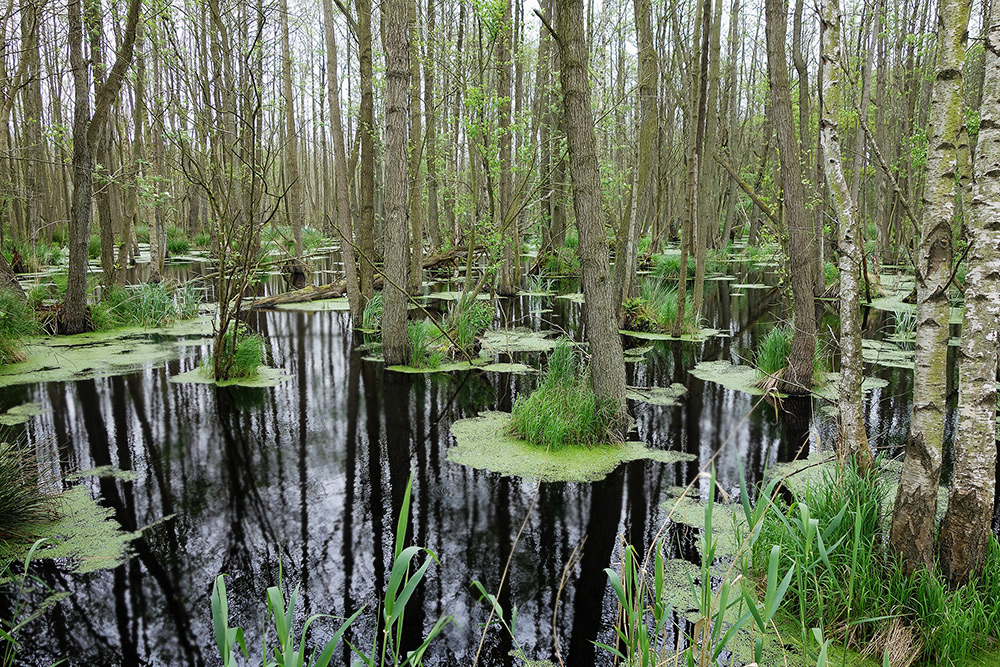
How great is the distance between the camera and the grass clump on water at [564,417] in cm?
534

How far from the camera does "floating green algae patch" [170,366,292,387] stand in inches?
290

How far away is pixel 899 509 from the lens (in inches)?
111

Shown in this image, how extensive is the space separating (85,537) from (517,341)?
662 cm

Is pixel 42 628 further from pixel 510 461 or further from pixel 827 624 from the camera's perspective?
pixel 827 624

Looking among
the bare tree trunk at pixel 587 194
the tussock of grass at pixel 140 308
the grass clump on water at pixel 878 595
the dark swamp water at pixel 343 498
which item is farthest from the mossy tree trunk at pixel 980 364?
the tussock of grass at pixel 140 308

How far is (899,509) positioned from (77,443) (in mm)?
5925

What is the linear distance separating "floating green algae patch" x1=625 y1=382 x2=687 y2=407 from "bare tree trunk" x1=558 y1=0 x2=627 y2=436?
158 centimetres

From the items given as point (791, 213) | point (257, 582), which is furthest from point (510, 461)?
point (791, 213)

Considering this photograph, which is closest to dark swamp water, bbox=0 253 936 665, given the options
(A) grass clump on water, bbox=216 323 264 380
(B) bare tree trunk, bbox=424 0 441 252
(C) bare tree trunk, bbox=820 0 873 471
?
(C) bare tree trunk, bbox=820 0 873 471

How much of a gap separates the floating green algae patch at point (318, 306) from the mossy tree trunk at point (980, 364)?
10711 mm

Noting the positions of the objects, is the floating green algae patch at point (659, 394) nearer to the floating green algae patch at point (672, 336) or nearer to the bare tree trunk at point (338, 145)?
the floating green algae patch at point (672, 336)

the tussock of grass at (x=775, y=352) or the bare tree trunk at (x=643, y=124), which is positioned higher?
the bare tree trunk at (x=643, y=124)

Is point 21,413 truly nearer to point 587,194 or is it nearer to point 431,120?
point 587,194

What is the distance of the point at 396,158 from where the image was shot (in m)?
7.52
